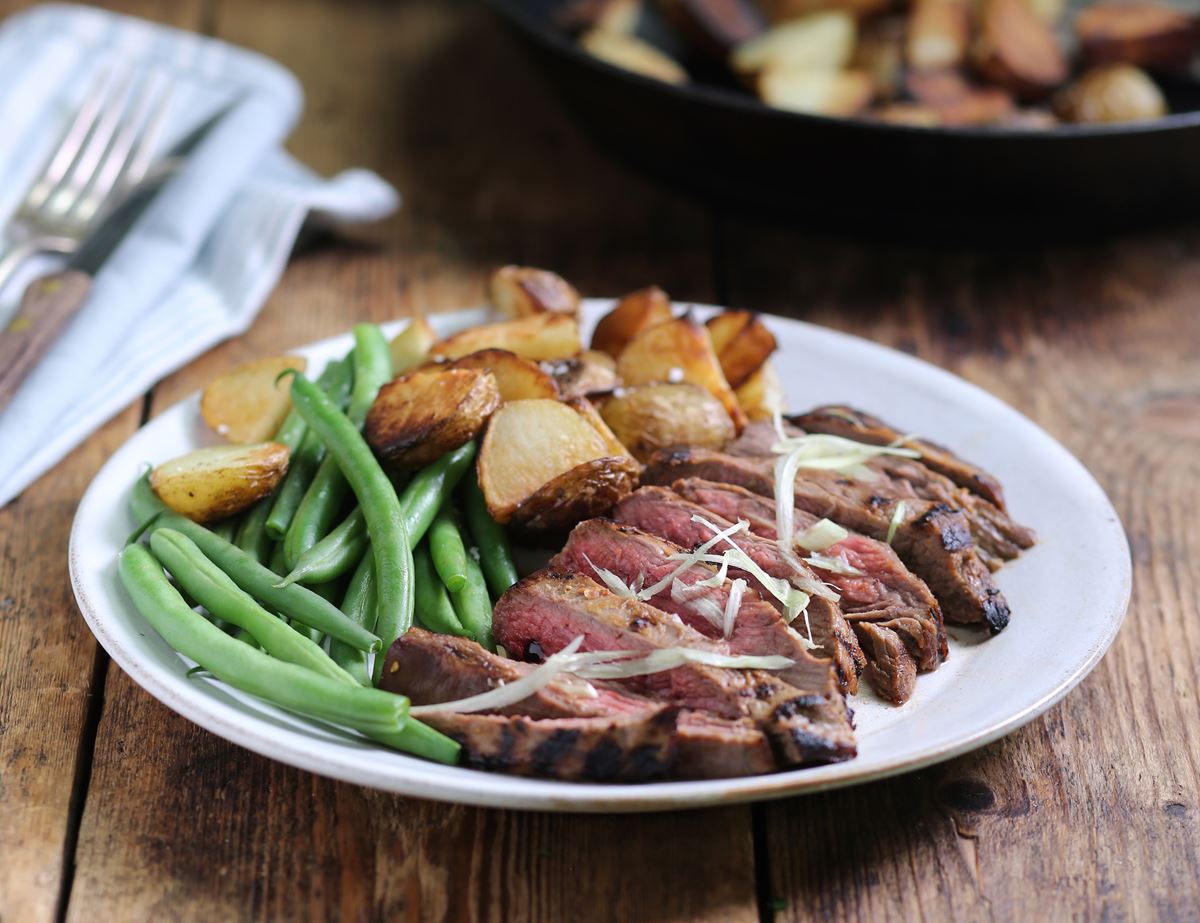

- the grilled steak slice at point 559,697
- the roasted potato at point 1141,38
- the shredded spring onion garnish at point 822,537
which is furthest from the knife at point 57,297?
the roasted potato at point 1141,38

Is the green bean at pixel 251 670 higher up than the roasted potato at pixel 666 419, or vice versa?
the green bean at pixel 251 670

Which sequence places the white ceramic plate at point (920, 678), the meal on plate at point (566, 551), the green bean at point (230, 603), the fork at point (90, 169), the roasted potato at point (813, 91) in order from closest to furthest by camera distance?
the white ceramic plate at point (920, 678) < the meal on plate at point (566, 551) < the green bean at point (230, 603) < the fork at point (90, 169) < the roasted potato at point (813, 91)

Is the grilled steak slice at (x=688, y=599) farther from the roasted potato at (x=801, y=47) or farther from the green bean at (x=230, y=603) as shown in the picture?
the roasted potato at (x=801, y=47)

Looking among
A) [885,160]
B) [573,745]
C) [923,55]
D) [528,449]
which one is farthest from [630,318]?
[923,55]

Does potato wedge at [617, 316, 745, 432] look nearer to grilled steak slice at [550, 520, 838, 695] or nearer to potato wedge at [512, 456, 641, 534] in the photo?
potato wedge at [512, 456, 641, 534]

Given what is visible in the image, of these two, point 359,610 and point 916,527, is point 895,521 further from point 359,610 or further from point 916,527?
point 359,610

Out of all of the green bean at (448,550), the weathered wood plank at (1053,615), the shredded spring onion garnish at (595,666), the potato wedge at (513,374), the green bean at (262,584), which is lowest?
the weathered wood plank at (1053,615)
